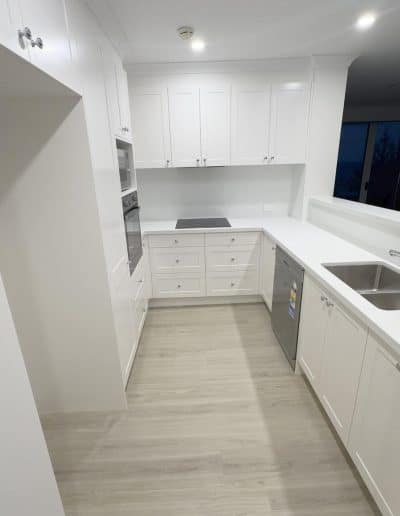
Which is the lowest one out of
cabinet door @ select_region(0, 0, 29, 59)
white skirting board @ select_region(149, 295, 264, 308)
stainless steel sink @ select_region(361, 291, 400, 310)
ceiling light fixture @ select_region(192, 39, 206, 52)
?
white skirting board @ select_region(149, 295, 264, 308)

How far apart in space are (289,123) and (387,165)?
3.43 m

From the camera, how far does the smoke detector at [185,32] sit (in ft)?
6.22

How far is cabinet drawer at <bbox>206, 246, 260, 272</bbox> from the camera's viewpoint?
286 centimetres

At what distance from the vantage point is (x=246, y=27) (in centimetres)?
194

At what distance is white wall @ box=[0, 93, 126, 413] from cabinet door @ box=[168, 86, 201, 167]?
165 cm

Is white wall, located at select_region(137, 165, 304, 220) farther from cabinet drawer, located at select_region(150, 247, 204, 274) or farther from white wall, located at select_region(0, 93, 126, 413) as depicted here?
white wall, located at select_region(0, 93, 126, 413)

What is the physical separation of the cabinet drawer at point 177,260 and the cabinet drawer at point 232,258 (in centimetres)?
11

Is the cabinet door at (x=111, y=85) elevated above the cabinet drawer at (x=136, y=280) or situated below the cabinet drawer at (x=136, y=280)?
above

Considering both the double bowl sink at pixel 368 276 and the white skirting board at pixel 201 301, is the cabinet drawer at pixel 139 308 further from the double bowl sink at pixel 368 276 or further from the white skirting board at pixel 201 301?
the double bowl sink at pixel 368 276

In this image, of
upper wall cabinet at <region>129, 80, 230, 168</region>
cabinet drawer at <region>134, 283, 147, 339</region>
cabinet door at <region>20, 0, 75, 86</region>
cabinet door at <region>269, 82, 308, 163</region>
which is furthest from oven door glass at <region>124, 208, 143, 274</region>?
cabinet door at <region>269, 82, 308, 163</region>

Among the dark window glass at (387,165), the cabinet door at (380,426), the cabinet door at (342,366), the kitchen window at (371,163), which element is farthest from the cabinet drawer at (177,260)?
the dark window glass at (387,165)

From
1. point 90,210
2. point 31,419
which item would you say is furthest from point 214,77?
point 31,419

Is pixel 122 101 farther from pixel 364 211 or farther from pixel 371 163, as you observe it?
pixel 371 163

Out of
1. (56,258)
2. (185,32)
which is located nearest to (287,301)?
(56,258)
